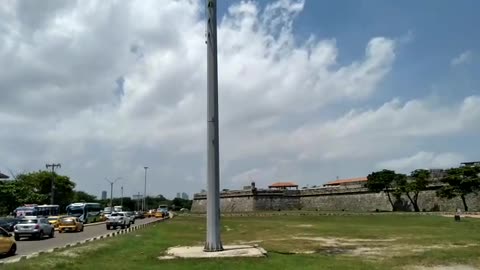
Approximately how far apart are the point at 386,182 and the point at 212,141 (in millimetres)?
69921

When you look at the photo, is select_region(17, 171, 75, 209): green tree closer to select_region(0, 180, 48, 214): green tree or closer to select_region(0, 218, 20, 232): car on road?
select_region(0, 180, 48, 214): green tree

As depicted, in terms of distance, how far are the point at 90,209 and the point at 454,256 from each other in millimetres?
56976

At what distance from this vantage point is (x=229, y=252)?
16.2m

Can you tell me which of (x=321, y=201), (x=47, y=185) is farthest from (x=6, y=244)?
(x=47, y=185)

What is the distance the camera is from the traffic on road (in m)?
22.0

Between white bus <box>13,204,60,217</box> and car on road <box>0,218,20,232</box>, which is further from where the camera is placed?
white bus <box>13,204,60,217</box>

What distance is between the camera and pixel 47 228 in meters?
34.1

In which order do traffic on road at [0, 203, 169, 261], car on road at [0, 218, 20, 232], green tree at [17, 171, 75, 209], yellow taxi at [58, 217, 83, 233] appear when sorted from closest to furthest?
traffic on road at [0, 203, 169, 261], car on road at [0, 218, 20, 232], yellow taxi at [58, 217, 83, 233], green tree at [17, 171, 75, 209]

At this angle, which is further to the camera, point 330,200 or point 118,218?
point 330,200

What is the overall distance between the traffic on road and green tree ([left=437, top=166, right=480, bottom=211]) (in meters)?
43.2

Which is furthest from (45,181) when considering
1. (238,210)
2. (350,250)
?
(350,250)

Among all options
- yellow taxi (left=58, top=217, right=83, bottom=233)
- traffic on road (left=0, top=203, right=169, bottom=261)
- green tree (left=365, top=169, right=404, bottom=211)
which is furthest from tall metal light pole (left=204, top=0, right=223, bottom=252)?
green tree (left=365, top=169, right=404, bottom=211)

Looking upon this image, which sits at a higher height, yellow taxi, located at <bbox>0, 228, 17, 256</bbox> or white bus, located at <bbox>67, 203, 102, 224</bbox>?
white bus, located at <bbox>67, 203, 102, 224</bbox>

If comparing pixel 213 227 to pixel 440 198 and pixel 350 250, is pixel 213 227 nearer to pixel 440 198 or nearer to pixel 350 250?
pixel 350 250
